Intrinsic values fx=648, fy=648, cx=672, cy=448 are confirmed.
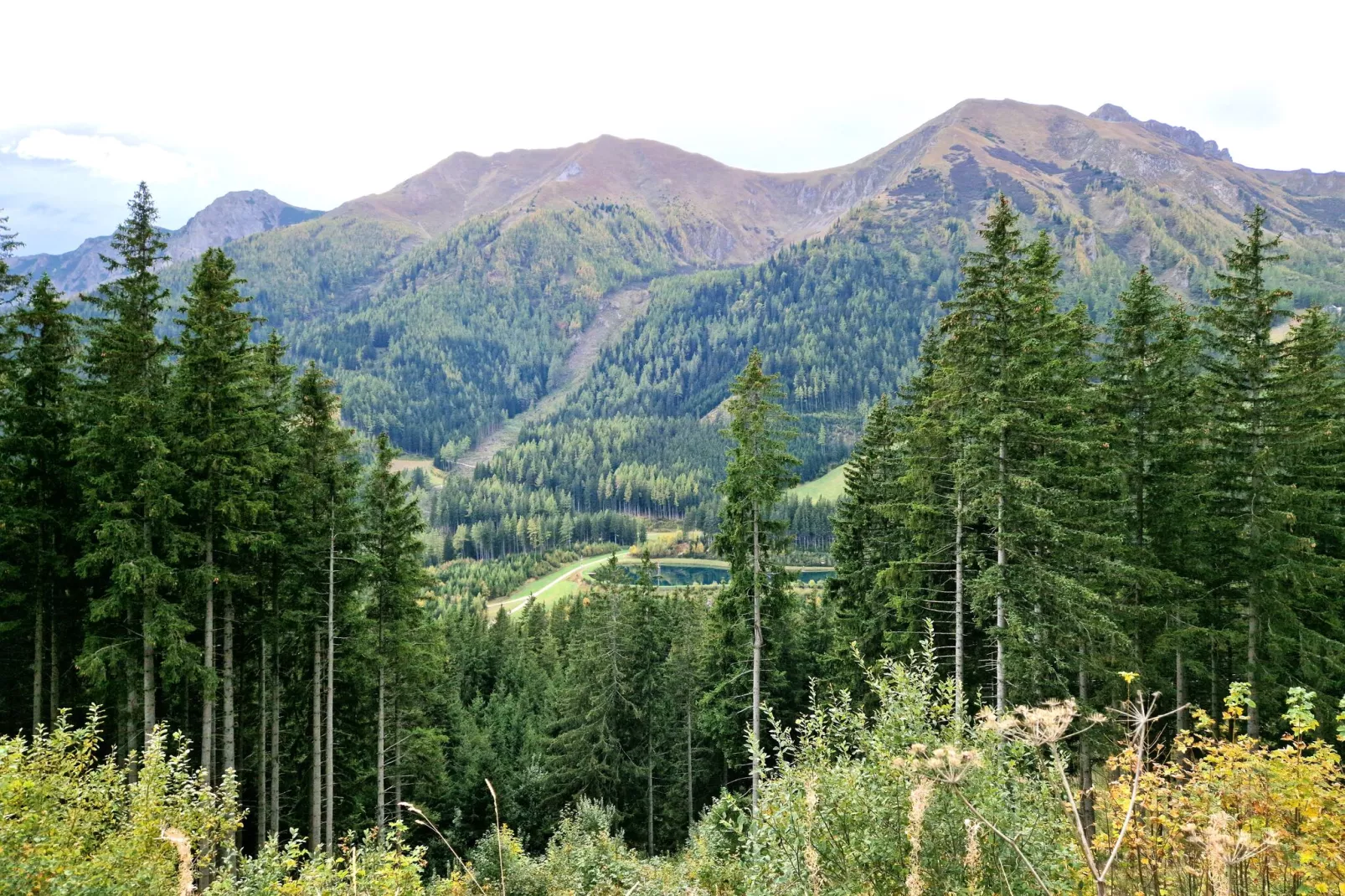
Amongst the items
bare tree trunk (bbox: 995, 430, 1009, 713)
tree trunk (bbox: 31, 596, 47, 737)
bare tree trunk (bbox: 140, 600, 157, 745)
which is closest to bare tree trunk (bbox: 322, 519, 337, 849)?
bare tree trunk (bbox: 140, 600, 157, 745)

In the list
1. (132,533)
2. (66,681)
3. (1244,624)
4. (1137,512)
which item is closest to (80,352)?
(132,533)

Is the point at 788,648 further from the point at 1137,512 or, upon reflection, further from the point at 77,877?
the point at 77,877

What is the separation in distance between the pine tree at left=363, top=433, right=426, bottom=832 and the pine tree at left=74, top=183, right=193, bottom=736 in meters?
5.19

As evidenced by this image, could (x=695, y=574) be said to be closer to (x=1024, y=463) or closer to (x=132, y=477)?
(x=1024, y=463)

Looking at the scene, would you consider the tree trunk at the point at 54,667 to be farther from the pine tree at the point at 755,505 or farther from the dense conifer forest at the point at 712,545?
the pine tree at the point at 755,505

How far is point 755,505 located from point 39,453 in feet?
63.5

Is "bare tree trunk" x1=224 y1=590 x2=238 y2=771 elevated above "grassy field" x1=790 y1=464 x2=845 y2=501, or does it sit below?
above

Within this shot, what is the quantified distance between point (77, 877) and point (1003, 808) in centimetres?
960

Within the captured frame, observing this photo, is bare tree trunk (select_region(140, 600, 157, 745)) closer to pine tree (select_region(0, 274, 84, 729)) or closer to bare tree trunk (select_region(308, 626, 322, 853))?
pine tree (select_region(0, 274, 84, 729))

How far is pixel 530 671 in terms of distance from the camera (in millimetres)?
46375

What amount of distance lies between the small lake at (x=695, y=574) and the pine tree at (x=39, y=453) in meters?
95.8

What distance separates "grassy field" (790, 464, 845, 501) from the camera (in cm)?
17429

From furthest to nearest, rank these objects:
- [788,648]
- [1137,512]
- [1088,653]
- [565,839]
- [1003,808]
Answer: [788,648] < [565,839] < [1137,512] < [1088,653] < [1003,808]

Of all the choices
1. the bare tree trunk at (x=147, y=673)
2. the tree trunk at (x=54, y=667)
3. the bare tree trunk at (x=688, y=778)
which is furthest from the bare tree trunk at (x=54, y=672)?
the bare tree trunk at (x=688, y=778)
